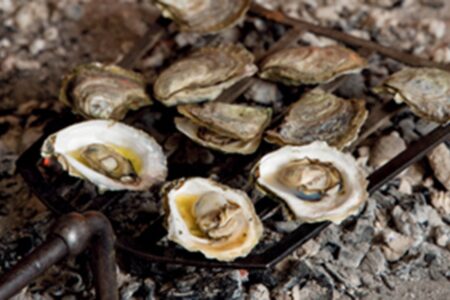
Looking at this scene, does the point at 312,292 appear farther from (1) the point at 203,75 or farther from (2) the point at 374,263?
(1) the point at 203,75

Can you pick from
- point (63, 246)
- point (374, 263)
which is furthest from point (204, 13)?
point (63, 246)

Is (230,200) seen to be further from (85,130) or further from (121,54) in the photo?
(121,54)

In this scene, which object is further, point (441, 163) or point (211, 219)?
point (441, 163)

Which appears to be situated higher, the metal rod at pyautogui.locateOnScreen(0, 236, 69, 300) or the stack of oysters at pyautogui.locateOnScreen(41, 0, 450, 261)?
the metal rod at pyautogui.locateOnScreen(0, 236, 69, 300)

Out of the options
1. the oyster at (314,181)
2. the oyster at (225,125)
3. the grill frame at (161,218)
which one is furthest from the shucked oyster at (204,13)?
the oyster at (314,181)

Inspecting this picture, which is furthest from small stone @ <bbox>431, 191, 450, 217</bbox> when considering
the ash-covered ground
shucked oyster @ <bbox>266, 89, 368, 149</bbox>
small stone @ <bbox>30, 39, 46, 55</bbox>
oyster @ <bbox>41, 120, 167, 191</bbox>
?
small stone @ <bbox>30, 39, 46, 55</bbox>

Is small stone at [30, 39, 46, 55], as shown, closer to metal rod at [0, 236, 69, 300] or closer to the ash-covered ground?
the ash-covered ground
